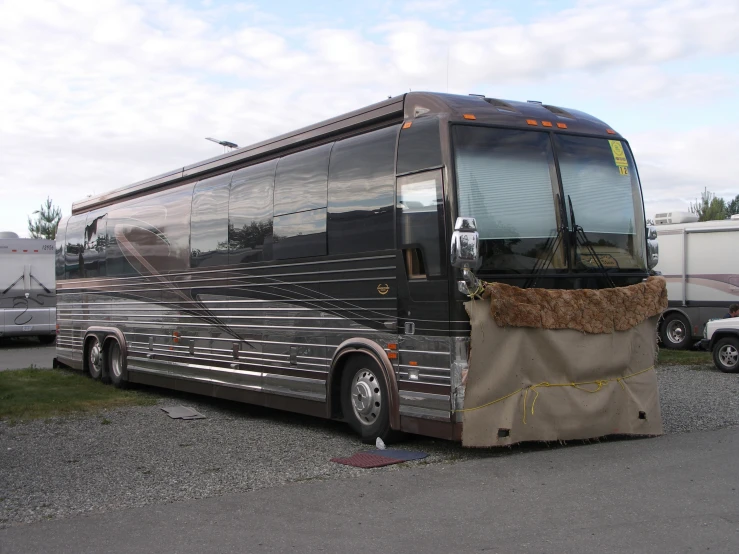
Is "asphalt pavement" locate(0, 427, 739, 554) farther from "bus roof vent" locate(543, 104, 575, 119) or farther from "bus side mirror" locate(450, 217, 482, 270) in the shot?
"bus roof vent" locate(543, 104, 575, 119)

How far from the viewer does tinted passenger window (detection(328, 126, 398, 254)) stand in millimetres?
8664

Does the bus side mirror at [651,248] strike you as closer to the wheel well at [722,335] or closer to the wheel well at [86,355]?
the wheel well at [722,335]

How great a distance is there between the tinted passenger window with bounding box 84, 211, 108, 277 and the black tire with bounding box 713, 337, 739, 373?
39.1 ft

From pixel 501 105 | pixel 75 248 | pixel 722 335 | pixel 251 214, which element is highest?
pixel 501 105

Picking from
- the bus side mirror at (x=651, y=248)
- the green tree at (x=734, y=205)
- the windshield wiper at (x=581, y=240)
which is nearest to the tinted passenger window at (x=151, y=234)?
the windshield wiper at (x=581, y=240)

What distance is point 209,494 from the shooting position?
6879mm

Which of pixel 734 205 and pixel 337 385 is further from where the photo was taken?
pixel 734 205

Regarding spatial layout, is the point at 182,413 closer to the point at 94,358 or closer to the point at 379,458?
the point at 379,458

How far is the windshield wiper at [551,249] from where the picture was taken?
8031 millimetres

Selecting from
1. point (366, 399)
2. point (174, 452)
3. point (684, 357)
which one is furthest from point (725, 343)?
point (174, 452)

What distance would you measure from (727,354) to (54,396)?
12248 mm

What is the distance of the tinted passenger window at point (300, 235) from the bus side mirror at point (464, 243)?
8.50ft

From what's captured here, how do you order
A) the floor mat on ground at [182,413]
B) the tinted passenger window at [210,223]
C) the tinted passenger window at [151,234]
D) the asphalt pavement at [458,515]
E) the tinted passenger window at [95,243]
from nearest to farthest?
the asphalt pavement at [458,515] < the floor mat on ground at [182,413] < the tinted passenger window at [210,223] < the tinted passenger window at [151,234] < the tinted passenger window at [95,243]

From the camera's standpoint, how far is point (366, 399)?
8.92m
